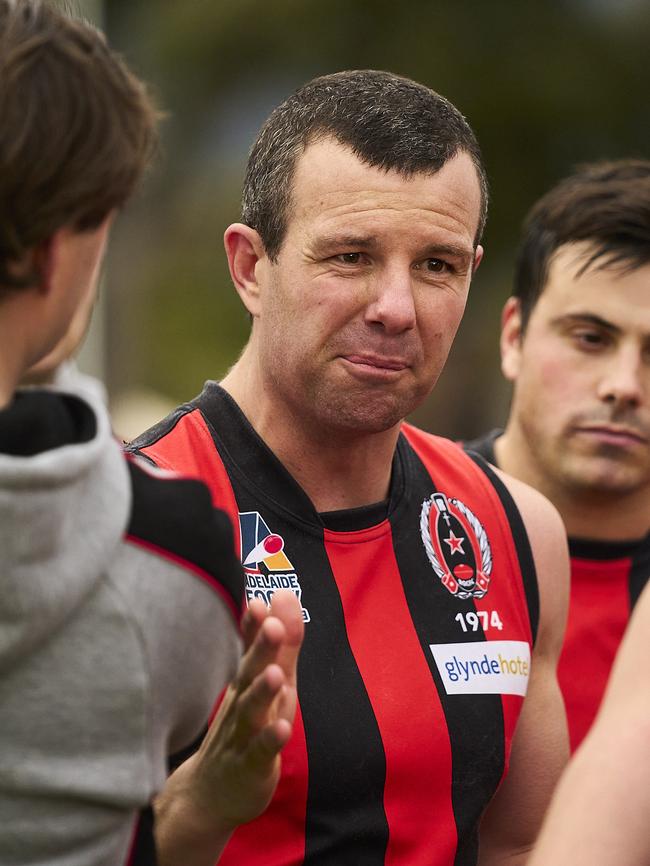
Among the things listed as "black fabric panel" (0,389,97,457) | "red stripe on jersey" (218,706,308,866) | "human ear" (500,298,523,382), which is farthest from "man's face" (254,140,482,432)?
"human ear" (500,298,523,382)

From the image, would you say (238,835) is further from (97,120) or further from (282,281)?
(97,120)

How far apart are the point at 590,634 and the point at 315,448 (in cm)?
123

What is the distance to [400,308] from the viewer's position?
260cm

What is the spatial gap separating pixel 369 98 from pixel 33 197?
4.49ft

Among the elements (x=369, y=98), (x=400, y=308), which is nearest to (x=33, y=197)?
(x=400, y=308)

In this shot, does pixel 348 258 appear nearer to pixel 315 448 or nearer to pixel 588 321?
pixel 315 448

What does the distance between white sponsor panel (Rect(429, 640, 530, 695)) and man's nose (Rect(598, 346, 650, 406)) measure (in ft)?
3.45

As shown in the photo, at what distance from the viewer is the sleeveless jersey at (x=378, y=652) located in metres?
2.48

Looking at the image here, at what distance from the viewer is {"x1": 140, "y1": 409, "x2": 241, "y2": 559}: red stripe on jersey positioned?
260 centimetres

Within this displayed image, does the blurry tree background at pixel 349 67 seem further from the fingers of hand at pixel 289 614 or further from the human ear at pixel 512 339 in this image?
the fingers of hand at pixel 289 614

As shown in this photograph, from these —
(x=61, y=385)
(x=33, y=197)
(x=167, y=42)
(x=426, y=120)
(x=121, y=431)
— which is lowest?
(x=121, y=431)

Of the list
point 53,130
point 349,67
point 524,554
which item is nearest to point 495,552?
point 524,554

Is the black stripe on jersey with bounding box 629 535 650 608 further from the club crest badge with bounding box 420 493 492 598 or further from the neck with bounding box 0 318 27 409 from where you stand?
the neck with bounding box 0 318 27 409

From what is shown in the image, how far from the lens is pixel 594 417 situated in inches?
147
